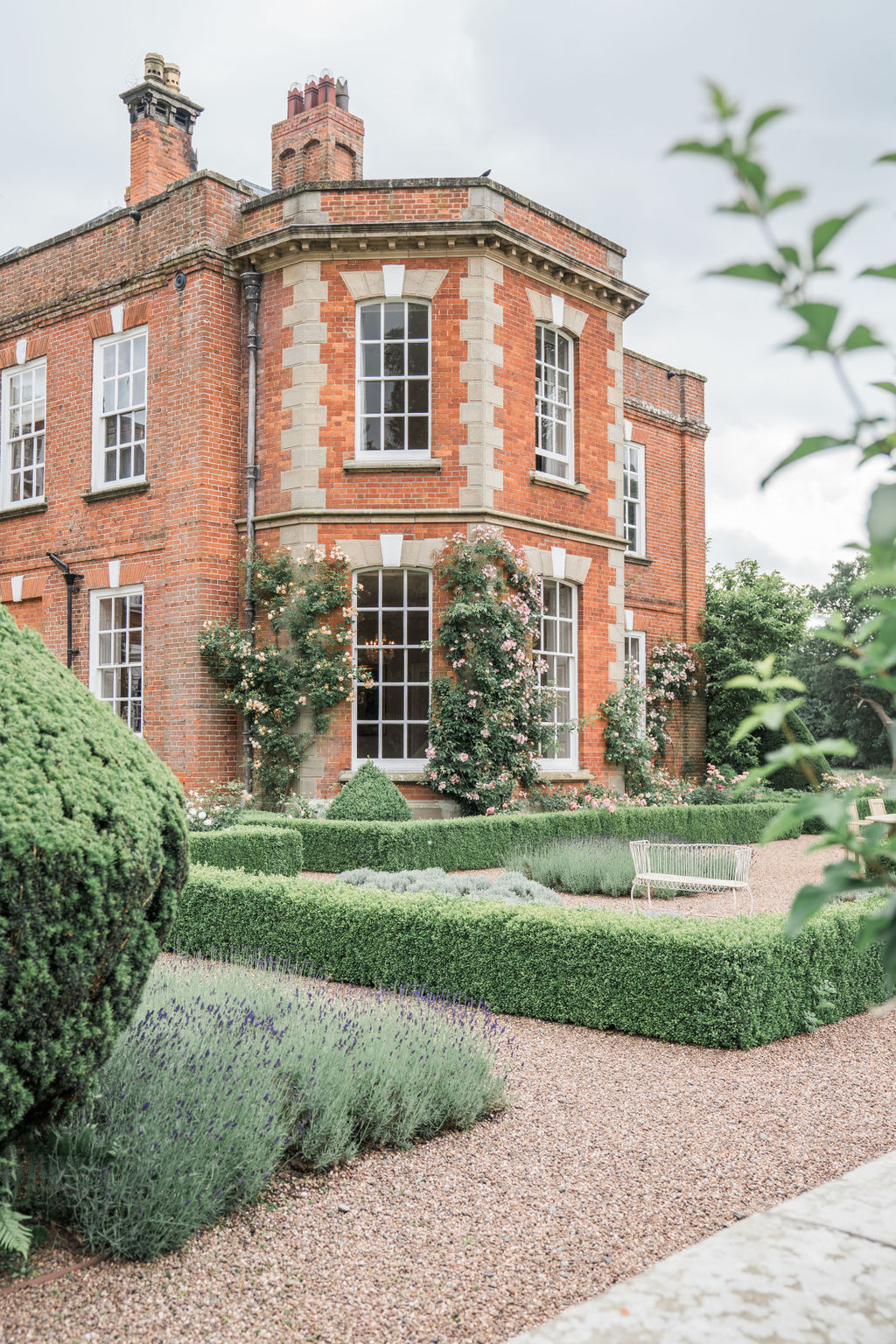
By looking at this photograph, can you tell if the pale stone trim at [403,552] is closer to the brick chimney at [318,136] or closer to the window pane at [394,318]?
the window pane at [394,318]

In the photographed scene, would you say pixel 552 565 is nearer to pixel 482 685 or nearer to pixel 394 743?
pixel 482 685

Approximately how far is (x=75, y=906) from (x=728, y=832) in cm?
1349

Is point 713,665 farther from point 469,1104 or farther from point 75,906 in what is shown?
point 75,906

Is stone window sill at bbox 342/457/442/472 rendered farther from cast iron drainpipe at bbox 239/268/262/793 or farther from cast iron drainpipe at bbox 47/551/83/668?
cast iron drainpipe at bbox 47/551/83/668

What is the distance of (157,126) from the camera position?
57.1 feet

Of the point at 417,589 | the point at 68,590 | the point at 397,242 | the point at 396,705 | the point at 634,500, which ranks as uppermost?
the point at 397,242

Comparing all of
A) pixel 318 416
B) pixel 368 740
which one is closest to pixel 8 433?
pixel 318 416

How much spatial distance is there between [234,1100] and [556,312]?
13725 millimetres

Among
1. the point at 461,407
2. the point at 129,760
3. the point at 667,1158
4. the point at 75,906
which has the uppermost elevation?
the point at 461,407

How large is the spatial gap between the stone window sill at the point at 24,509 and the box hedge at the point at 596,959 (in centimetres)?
1118

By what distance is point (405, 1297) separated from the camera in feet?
10.5

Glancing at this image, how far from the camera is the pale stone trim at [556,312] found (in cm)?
1554

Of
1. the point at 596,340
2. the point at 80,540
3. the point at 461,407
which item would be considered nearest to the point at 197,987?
the point at 461,407

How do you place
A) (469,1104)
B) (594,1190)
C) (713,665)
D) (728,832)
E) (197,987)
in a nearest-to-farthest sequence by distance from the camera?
1. (594,1190)
2. (469,1104)
3. (197,987)
4. (728,832)
5. (713,665)
